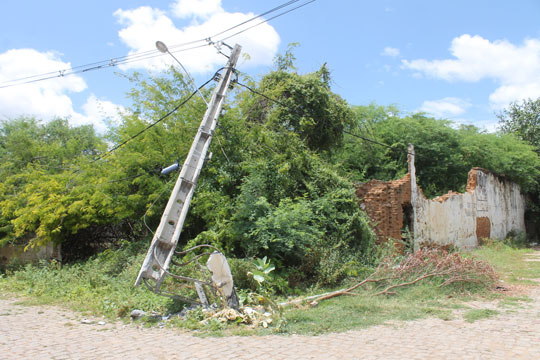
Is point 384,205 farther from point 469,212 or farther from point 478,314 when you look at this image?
point 469,212

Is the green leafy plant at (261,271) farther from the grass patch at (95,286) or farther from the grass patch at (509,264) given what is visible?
the grass patch at (509,264)

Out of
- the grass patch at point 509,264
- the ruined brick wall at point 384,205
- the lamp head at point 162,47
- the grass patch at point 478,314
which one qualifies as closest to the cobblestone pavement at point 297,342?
the grass patch at point 478,314

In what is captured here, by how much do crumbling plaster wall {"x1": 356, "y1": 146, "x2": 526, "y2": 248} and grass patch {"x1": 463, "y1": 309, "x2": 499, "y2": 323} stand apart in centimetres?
495

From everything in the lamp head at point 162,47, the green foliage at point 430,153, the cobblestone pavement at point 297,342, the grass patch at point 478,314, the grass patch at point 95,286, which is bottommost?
the grass patch at point 478,314

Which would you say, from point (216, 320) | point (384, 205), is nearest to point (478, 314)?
point (216, 320)

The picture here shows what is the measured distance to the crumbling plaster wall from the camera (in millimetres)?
12289

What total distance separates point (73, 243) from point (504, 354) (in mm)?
13575

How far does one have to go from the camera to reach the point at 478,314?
22.6 ft

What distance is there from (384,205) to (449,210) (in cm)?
505

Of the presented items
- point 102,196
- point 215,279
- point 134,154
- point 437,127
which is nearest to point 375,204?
point 215,279

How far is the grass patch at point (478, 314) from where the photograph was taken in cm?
670

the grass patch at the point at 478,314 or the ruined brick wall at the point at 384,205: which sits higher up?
the ruined brick wall at the point at 384,205

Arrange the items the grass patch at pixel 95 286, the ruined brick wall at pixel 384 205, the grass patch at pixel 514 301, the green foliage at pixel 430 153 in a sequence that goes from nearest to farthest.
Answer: the grass patch at pixel 514 301 → the grass patch at pixel 95 286 → the ruined brick wall at pixel 384 205 → the green foliage at pixel 430 153

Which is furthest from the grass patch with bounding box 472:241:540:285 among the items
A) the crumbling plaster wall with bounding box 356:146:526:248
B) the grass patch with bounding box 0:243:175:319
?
the grass patch with bounding box 0:243:175:319
